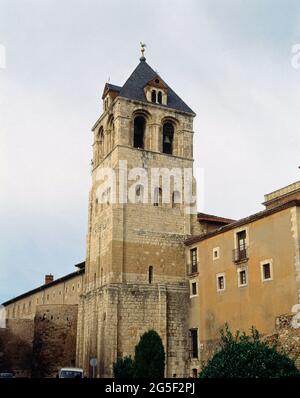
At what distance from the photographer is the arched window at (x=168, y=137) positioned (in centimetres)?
4103

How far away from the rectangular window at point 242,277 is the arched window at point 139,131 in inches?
534

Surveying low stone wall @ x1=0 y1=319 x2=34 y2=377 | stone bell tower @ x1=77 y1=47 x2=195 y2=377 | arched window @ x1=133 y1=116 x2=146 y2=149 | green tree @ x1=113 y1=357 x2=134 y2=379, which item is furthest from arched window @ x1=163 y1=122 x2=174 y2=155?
low stone wall @ x1=0 y1=319 x2=34 y2=377

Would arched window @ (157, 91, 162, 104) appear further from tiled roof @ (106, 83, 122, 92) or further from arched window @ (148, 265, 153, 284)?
arched window @ (148, 265, 153, 284)

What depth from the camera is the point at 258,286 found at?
29.5 metres

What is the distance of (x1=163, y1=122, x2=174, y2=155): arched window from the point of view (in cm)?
4103

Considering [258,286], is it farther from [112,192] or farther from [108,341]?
[112,192]

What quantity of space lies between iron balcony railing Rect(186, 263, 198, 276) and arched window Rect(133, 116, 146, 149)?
9.82 m

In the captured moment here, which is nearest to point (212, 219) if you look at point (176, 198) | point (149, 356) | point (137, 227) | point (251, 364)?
point (176, 198)

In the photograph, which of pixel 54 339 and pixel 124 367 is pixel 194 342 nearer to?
pixel 124 367

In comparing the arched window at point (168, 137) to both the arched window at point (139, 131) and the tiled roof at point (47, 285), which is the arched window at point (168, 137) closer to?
the arched window at point (139, 131)

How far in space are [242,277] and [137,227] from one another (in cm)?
885

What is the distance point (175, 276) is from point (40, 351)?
12843mm

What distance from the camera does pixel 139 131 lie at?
40656mm
